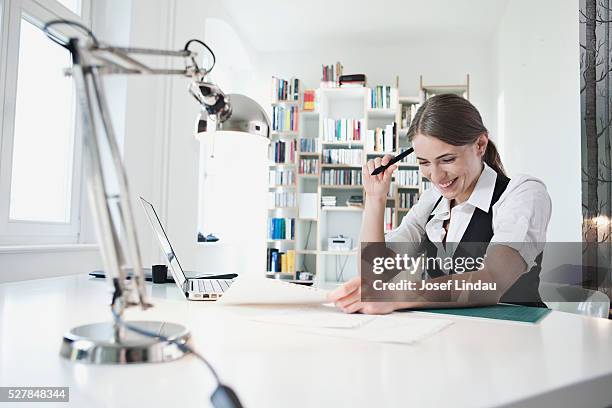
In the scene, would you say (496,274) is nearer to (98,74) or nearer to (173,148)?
(98,74)

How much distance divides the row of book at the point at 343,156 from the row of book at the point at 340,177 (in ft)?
0.32

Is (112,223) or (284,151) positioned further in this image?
(284,151)

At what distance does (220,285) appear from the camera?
1375mm

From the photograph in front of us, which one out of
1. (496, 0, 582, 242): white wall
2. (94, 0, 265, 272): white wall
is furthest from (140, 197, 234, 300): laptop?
(496, 0, 582, 242): white wall

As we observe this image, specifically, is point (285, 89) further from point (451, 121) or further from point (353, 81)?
point (451, 121)

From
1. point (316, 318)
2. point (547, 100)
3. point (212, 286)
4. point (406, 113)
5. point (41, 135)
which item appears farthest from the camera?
point (406, 113)

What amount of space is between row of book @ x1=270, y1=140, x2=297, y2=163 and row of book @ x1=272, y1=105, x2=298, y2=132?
0.15 meters

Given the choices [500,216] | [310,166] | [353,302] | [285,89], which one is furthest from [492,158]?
[285,89]

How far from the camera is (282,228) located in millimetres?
5648

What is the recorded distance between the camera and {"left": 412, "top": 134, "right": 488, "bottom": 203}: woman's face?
1.54 meters

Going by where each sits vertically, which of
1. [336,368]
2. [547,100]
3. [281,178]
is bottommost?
[336,368]

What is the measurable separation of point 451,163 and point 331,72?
14.0 ft

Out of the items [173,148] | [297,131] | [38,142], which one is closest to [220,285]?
[38,142]

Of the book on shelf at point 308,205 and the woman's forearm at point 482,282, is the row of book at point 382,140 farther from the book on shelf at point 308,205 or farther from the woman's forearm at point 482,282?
the woman's forearm at point 482,282
